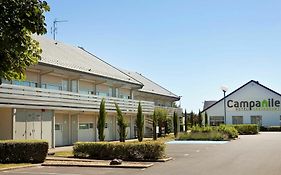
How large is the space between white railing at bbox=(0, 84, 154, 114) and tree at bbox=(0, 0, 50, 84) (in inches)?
681

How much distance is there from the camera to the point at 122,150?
21672 millimetres

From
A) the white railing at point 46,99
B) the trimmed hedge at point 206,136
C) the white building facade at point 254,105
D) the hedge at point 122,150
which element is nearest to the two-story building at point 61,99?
the white railing at point 46,99

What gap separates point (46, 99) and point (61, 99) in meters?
1.92

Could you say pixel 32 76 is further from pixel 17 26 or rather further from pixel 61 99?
pixel 17 26

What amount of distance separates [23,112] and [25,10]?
835 inches

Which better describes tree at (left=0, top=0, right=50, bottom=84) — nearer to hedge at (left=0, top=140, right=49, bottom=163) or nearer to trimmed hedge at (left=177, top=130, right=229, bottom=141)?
hedge at (left=0, top=140, right=49, bottom=163)

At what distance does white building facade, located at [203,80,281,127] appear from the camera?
7212 cm

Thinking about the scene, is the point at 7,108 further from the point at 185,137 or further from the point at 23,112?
the point at 185,137

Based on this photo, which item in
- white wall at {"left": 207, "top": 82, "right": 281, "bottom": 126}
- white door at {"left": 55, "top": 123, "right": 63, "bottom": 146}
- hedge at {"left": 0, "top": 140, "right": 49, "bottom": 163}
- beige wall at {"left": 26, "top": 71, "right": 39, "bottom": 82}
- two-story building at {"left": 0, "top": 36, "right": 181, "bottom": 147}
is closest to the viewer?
hedge at {"left": 0, "top": 140, "right": 49, "bottom": 163}

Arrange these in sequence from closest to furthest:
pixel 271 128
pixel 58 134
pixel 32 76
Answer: pixel 32 76 < pixel 58 134 < pixel 271 128

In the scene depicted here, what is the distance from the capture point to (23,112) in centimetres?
2717

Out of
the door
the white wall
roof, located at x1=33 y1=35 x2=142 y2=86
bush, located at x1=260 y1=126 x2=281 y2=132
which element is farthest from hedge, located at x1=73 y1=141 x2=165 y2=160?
the white wall

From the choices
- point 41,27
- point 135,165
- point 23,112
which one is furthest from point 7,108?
point 41,27

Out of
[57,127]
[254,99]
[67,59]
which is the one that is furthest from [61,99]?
[254,99]
